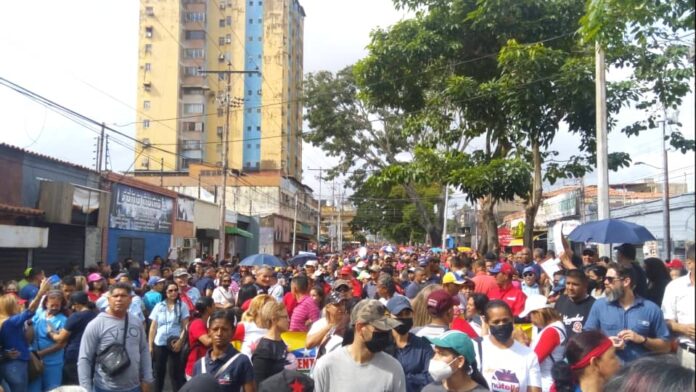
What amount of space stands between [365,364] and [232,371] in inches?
54.6

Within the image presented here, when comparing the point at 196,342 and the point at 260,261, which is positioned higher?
the point at 260,261

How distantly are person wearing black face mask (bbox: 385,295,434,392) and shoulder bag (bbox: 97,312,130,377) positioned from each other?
245 centimetres

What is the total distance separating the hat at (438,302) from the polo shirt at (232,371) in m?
1.45

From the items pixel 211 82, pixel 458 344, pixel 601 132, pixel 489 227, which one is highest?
pixel 211 82

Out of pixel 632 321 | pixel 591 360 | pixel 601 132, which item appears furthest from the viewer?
pixel 601 132

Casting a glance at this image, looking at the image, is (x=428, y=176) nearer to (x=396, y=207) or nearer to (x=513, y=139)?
(x=513, y=139)

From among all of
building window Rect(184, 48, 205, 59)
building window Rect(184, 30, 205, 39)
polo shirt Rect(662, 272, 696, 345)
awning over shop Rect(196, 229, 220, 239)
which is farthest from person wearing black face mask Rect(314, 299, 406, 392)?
building window Rect(184, 30, 205, 39)

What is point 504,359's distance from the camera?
4.25 metres

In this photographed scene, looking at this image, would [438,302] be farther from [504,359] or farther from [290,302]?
[290,302]

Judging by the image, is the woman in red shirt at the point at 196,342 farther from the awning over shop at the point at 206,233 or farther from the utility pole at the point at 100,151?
the awning over shop at the point at 206,233

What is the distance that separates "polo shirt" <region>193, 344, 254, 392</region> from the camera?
4.64 m

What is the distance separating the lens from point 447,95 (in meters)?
11.6

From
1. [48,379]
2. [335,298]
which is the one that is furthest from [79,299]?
[335,298]

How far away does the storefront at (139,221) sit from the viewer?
881 inches
